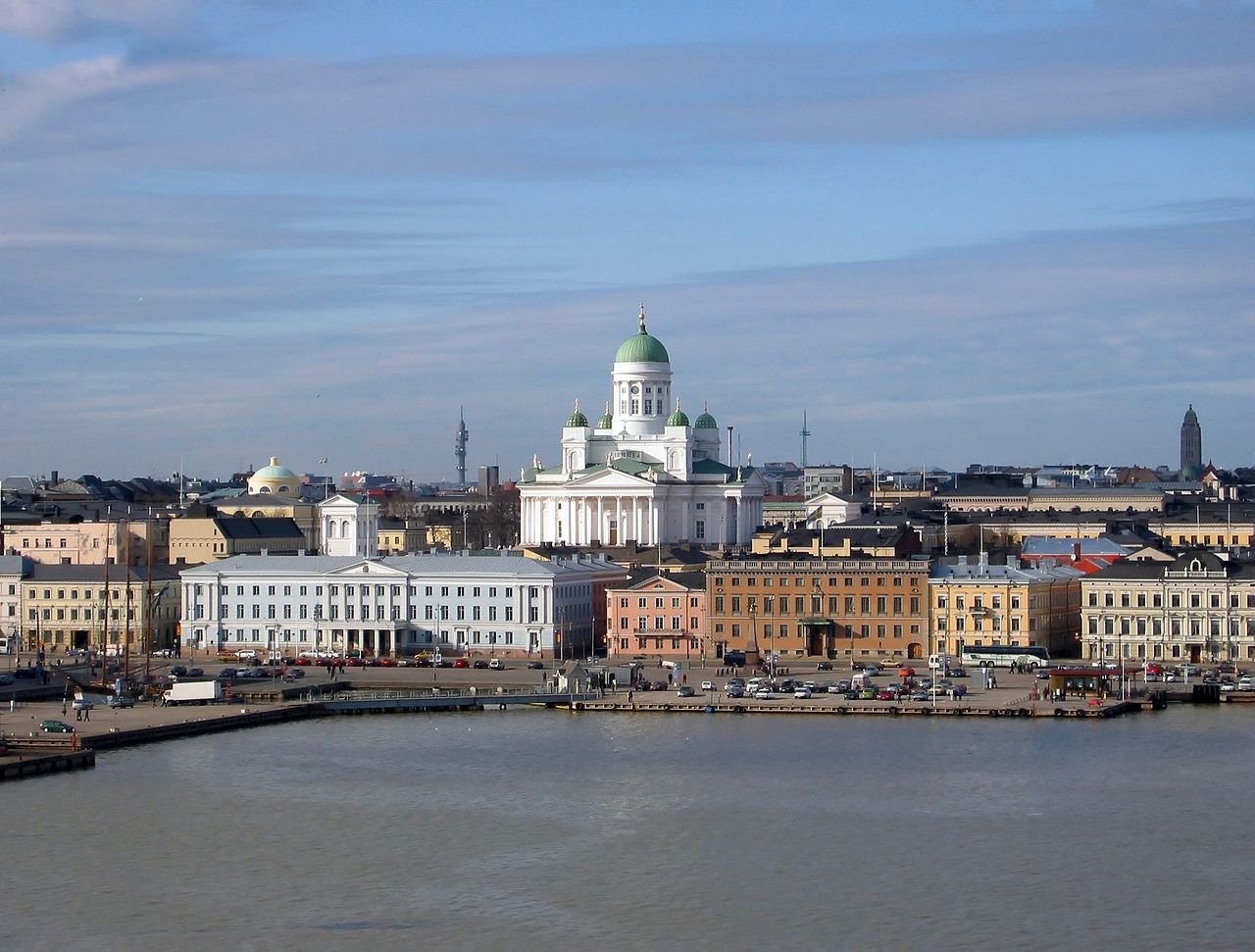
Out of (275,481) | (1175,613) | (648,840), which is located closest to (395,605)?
(1175,613)

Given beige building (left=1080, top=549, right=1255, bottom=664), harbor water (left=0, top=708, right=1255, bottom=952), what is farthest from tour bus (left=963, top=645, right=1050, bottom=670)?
harbor water (left=0, top=708, right=1255, bottom=952)

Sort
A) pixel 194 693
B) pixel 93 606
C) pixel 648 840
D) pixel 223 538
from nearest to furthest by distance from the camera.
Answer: pixel 648 840 < pixel 194 693 < pixel 93 606 < pixel 223 538

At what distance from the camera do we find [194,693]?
59.3 m

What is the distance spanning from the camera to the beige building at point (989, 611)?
67812 mm

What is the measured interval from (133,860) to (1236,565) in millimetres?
37643

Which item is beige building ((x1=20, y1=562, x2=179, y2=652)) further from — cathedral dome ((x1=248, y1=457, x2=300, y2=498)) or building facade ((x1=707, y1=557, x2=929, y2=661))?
cathedral dome ((x1=248, y1=457, x2=300, y2=498))

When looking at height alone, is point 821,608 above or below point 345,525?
below

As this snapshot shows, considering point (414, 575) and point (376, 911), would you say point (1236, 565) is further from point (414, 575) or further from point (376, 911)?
point (376, 911)

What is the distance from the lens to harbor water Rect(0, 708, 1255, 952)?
3325cm

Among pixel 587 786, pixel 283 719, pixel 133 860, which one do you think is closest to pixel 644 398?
pixel 283 719

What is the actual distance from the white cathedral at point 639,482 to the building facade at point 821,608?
29.6m

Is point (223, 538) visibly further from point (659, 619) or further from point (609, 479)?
point (659, 619)

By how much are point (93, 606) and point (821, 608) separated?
2257cm

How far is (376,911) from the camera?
34062 millimetres
